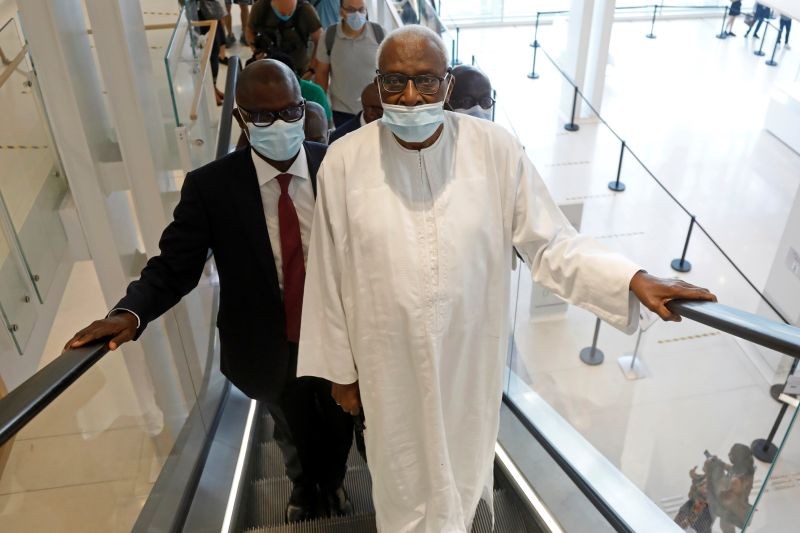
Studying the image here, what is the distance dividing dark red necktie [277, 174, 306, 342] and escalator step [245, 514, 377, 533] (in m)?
0.86

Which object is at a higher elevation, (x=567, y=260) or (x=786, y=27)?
(x=567, y=260)

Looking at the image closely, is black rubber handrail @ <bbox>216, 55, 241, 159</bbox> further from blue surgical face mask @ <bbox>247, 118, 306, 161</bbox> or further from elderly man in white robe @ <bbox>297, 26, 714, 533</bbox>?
elderly man in white robe @ <bbox>297, 26, 714, 533</bbox>

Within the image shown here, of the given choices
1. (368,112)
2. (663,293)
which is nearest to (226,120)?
(368,112)

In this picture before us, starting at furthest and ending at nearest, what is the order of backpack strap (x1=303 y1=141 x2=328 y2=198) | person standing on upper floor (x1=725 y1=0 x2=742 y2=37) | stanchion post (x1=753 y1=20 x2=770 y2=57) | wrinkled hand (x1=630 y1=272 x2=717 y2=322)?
1. person standing on upper floor (x1=725 y1=0 x2=742 y2=37)
2. stanchion post (x1=753 y1=20 x2=770 y2=57)
3. backpack strap (x1=303 y1=141 x2=328 y2=198)
4. wrinkled hand (x1=630 y1=272 x2=717 y2=322)

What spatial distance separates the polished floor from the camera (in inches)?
87.1

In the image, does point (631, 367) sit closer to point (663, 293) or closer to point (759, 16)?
point (663, 293)

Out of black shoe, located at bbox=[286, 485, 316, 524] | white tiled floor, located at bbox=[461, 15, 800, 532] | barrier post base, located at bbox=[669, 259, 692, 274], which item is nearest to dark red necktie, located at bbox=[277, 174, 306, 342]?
black shoe, located at bbox=[286, 485, 316, 524]

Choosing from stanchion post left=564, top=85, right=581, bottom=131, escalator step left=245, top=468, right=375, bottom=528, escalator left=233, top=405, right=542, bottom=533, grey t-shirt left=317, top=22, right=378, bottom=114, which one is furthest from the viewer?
stanchion post left=564, top=85, right=581, bottom=131

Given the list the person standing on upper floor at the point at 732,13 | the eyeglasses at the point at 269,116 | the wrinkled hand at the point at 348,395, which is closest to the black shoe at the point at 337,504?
the wrinkled hand at the point at 348,395

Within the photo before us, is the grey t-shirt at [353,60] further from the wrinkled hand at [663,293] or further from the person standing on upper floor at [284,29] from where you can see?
the wrinkled hand at [663,293]

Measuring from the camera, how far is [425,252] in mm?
1970

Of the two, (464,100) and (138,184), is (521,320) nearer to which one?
(464,100)

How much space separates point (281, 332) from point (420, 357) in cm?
55

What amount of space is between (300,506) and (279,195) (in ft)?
4.51
